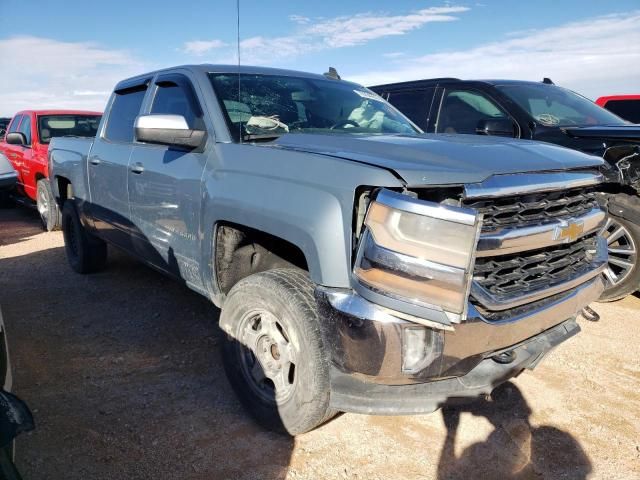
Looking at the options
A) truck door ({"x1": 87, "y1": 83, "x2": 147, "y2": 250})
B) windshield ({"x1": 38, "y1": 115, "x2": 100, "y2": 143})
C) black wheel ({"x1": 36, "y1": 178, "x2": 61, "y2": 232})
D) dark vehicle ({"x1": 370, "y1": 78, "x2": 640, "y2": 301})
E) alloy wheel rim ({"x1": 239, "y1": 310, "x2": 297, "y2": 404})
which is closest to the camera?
alloy wheel rim ({"x1": 239, "y1": 310, "x2": 297, "y2": 404})

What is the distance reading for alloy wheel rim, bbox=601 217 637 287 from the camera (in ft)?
14.5

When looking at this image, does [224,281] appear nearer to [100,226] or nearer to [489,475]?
[489,475]

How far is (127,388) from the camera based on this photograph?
3098mm

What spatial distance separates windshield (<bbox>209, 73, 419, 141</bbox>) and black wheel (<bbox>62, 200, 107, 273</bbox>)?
271cm

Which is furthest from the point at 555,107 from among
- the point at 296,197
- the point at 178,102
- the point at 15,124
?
the point at 15,124

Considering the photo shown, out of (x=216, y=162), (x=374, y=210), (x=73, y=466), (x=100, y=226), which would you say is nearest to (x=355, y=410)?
(x=374, y=210)

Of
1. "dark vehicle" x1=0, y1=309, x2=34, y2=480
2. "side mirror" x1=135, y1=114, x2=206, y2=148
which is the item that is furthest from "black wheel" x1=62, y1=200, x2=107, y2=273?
"dark vehicle" x1=0, y1=309, x2=34, y2=480

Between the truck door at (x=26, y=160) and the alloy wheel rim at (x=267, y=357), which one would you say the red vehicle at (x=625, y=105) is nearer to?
the alloy wheel rim at (x=267, y=357)

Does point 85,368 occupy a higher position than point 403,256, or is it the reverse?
point 403,256

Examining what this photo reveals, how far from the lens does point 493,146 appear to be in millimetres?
2496

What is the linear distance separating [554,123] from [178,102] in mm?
3683

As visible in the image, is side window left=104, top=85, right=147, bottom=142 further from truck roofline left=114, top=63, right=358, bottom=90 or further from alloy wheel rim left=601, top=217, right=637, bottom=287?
alloy wheel rim left=601, top=217, right=637, bottom=287

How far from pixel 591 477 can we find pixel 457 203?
1.53 meters

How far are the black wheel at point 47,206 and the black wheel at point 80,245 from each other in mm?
2124
